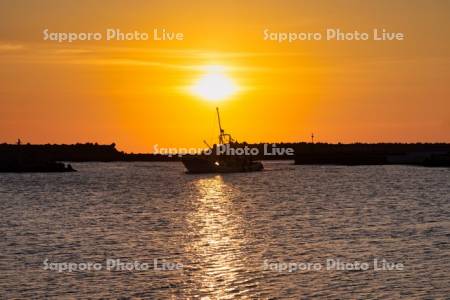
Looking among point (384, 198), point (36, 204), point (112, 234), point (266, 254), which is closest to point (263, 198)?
point (384, 198)

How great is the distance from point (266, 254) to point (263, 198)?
59.5 metres

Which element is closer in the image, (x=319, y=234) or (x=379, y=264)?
(x=379, y=264)

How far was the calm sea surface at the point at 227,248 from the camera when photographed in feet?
127

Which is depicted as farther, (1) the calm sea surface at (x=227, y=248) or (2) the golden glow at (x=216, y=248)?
(2) the golden glow at (x=216, y=248)

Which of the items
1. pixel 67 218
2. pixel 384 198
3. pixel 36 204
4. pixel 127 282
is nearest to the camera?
pixel 127 282

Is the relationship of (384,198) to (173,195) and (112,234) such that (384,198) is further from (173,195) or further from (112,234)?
(112,234)

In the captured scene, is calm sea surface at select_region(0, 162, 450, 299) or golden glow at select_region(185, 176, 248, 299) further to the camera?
golden glow at select_region(185, 176, 248, 299)

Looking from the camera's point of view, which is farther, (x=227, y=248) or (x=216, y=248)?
(x=227, y=248)

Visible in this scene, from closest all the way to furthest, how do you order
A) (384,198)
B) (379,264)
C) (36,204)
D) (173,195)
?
(379,264) → (36,204) → (384,198) → (173,195)

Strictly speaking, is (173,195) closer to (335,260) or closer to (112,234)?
(112,234)

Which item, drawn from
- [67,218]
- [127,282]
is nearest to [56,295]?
[127,282]

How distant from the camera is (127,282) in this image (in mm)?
40406

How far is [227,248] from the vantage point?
2098 inches

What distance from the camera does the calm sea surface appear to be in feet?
127
